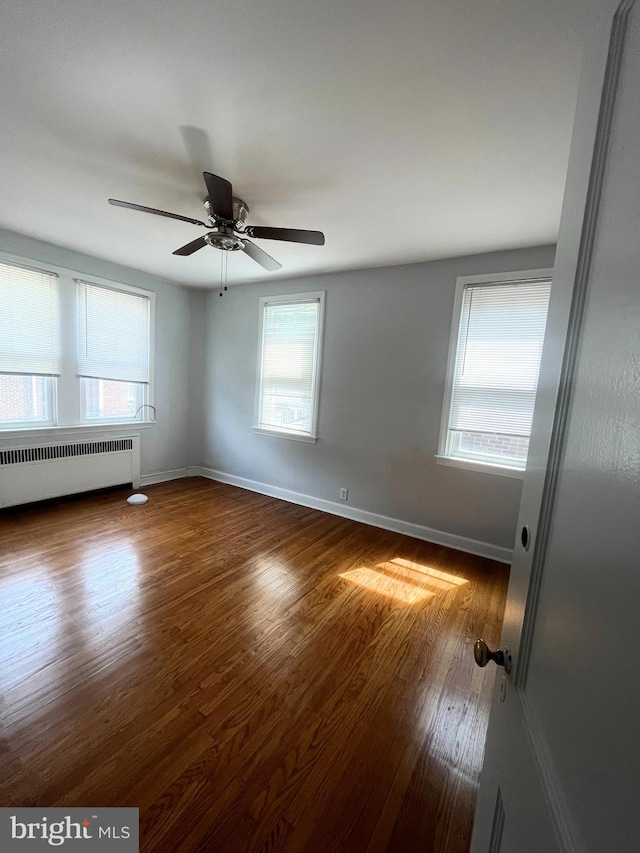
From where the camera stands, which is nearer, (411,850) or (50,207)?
(411,850)

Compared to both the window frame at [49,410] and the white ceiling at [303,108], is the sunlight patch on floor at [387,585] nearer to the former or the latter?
the white ceiling at [303,108]

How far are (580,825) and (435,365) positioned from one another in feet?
9.77

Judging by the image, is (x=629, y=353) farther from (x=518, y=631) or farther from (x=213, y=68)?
(x=213, y=68)

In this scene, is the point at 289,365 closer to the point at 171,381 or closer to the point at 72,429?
the point at 171,381

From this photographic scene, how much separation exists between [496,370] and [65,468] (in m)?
4.24

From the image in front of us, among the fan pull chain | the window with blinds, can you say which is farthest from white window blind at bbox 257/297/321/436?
the window with blinds

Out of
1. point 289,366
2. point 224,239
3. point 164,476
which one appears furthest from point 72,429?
point 224,239

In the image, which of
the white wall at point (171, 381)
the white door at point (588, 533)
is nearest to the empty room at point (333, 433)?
the white door at point (588, 533)

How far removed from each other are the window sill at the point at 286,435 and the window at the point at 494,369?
140 cm

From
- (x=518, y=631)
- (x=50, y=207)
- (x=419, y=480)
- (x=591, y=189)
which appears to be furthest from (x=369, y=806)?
(x=50, y=207)

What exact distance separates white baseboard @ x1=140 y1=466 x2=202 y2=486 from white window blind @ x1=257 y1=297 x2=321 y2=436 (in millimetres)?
1386

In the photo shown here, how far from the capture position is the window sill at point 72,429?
10.6ft

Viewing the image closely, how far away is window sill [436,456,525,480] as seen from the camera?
2781mm

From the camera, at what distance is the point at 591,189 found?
555 millimetres
